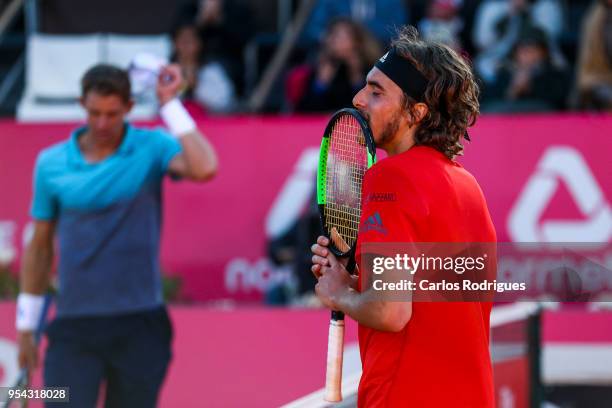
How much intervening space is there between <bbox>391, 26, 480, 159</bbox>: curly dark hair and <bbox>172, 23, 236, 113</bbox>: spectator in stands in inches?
257

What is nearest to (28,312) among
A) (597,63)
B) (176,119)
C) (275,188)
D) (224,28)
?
(176,119)

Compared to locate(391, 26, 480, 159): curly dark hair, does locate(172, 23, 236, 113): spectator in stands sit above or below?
above

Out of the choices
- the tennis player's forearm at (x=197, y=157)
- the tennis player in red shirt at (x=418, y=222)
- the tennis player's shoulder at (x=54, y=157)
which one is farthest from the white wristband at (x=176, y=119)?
the tennis player in red shirt at (x=418, y=222)

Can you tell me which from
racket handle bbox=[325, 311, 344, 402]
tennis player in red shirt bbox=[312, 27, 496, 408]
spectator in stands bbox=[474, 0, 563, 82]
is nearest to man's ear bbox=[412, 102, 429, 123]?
tennis player in red shirt bbox=[312, 27, 496, 408]

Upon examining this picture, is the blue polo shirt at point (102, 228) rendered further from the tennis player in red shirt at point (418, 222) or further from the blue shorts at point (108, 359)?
the tennis player in red shirt at point (418, 222)

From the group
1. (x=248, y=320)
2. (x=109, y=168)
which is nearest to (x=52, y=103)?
(x=248, y=320)

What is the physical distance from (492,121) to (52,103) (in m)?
4.04

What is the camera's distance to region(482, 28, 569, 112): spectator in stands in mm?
8938

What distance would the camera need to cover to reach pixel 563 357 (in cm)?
733

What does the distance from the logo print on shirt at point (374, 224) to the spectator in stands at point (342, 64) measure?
575 centimetres

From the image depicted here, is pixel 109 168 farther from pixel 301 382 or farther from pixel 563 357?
pixel 563 357

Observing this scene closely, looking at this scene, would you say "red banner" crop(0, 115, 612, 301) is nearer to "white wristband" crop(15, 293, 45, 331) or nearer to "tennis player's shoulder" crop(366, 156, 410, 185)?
"white wristband" crop(15, 293, 45, 331)

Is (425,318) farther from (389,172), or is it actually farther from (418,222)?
(389,172)

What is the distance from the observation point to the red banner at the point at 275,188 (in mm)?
8172
